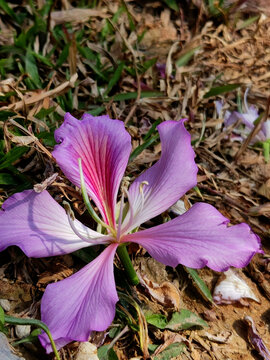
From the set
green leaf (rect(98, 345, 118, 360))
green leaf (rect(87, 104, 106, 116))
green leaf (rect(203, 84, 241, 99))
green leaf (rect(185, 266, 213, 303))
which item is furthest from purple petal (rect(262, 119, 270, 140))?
green leaf (rect(98, 345, 118, 360))

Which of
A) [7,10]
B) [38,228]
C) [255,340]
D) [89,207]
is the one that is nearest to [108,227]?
[89,207]

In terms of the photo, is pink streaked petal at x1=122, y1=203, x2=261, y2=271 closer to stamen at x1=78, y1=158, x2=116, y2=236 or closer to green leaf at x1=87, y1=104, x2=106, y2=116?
stamen at x1=78, y1=158, x2=116, y2=236

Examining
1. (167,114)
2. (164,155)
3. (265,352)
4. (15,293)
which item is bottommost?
(265,352)

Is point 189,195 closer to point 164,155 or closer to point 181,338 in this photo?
point 164,155

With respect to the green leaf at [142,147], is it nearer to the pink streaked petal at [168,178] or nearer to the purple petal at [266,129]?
the pink streaked petal at [168,178]

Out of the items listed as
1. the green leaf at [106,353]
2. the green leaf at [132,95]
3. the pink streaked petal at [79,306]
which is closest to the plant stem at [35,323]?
the pink streaked petal at [79,306]

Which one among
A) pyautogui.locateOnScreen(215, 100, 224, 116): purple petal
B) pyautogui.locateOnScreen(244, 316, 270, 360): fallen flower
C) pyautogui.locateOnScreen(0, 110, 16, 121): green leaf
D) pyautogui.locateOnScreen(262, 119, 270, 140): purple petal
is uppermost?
pyautogui.locateOnScreen(0, 110, 16, 121): green leaf

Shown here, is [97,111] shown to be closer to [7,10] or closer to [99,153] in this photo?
[99,153]

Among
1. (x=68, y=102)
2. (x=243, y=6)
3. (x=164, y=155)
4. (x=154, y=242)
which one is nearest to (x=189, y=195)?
(x=164, y=155)
